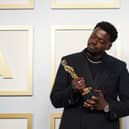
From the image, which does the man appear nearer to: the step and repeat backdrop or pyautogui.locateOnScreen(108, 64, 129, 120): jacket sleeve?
pyautogui.locateOnScreen(108, 64, 129, 120): jacket sleeve

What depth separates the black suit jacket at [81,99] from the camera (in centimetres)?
133

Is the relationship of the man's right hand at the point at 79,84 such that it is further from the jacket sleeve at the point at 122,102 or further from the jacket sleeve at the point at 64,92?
the jacket sleeve at the point at 122,102

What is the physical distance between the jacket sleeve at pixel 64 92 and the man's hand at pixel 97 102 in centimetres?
5

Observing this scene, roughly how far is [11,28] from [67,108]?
2.34 ft

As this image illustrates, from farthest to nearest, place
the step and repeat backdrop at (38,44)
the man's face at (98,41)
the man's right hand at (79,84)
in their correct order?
the step and repeat backdrop at (38,44)
the man's face at (98,41)
the man's right hand at (79,84)

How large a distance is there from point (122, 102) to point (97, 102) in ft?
0.42

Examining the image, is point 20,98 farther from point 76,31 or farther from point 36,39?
point 76,31

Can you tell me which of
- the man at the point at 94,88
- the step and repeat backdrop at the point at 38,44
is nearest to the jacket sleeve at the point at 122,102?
the man at the point at 94,88

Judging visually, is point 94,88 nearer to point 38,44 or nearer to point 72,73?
point 72,73

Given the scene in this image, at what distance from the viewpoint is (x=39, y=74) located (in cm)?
186

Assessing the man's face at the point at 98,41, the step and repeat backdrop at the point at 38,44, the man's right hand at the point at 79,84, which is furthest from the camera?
the step and repeat backdrop at the point at 38,44

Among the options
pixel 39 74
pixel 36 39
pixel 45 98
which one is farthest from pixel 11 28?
pixel 45 98

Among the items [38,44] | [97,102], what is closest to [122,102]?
[97,102]

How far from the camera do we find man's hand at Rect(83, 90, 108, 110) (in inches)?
50.3
